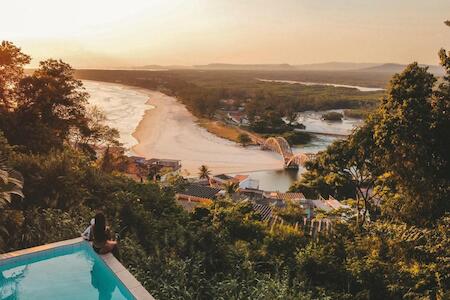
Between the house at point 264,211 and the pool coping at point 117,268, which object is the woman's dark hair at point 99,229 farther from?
the house at point 264,211

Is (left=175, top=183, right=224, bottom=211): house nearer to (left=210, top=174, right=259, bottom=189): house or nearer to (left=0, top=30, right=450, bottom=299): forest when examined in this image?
(left=210, top=174, right=259, bottom=189): house

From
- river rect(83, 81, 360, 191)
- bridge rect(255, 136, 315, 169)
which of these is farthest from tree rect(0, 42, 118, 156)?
bridge rect(255, 136, 315, 169)

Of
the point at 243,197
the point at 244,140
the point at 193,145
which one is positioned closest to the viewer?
the point at 243,197

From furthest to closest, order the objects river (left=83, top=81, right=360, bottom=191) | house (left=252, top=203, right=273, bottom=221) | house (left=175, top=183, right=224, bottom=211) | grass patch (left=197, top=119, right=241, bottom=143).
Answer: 1. grass patch (left=197, top=119, right=241, bottom=143)
2. river (left=83, top=81, right=360, bottom=191)
3. house (left=175, top=183, right=224, bottom=211)
4. house (left=252, top=203, right=273, bottom=221)

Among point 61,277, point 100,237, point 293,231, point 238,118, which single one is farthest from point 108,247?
point 238,118

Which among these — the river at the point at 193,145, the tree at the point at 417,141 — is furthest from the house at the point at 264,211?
the river at the point at 193,145

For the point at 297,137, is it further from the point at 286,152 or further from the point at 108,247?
the point at 108,247

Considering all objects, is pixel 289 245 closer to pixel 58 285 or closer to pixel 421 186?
pixel 421 186

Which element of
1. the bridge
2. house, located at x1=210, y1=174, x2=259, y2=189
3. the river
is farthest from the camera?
the bridge
